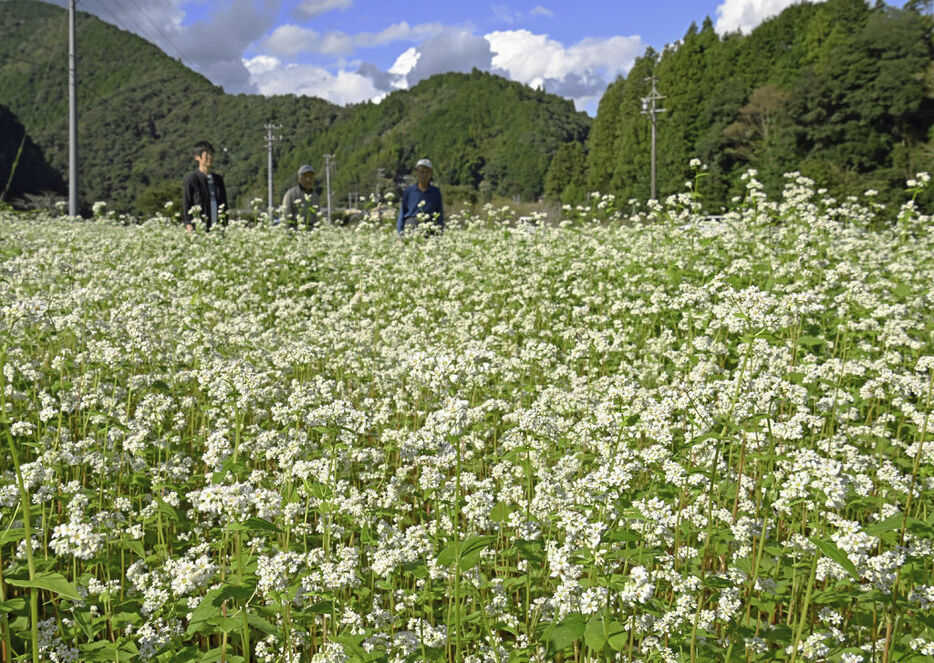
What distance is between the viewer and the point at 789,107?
55.1 meters

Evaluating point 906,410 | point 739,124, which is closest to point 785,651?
point 906,410

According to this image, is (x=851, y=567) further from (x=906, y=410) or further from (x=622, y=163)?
(x=622, y=163)

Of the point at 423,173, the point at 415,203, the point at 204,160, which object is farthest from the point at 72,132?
the point at 423,173

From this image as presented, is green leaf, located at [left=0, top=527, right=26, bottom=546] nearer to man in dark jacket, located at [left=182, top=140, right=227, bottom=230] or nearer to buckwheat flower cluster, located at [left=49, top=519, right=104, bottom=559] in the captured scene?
buckwheat flower cluster, located at [left=49, top=519, right=104, bottom=559]

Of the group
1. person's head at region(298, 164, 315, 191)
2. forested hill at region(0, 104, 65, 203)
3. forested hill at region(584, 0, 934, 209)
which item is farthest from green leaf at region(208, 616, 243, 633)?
forested hill at region(0, 104, 65, 203)

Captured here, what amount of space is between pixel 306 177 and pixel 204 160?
225 cm

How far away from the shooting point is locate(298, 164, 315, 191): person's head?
45.2 ft

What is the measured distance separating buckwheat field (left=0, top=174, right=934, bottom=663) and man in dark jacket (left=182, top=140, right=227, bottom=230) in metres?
5.13

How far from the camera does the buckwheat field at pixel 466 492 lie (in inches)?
110

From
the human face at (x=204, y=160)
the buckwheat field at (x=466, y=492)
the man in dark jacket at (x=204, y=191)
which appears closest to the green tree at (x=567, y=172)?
the man in dark jacket at (x=204, y=191)

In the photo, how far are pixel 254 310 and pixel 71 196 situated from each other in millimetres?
17461

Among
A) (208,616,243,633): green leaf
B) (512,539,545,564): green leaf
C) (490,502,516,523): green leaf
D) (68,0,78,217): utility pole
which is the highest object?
(68,0,78,217): utility pole

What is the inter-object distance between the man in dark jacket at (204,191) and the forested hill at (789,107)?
34.6 m

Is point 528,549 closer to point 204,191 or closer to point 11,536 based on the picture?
point 11,536
